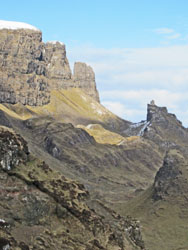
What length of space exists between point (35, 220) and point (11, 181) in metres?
10.2

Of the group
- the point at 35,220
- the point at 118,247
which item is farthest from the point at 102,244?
the point at 35,220

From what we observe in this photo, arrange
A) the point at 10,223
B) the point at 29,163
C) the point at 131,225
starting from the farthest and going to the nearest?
1. the point at 131,225
2. the point at 29,163
3. the point at 10,223

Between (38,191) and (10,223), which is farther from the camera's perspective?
(38,191)

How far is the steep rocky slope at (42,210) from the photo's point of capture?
108 m

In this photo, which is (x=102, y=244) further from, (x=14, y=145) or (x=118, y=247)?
(x=14, y=145)

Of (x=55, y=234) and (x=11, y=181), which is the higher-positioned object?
(x=11, y=181)

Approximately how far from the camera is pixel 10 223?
10594cm

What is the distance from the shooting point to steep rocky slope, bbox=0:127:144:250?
10812cm

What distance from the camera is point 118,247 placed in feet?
399

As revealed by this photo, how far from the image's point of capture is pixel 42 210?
376 feet

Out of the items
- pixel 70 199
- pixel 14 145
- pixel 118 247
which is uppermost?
pixel 14 145

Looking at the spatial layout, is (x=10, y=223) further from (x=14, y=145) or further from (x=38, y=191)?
(x=14, y=145)

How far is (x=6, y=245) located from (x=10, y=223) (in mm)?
12028

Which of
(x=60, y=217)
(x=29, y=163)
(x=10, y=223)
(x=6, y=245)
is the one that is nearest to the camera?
(x=6, y=245)
